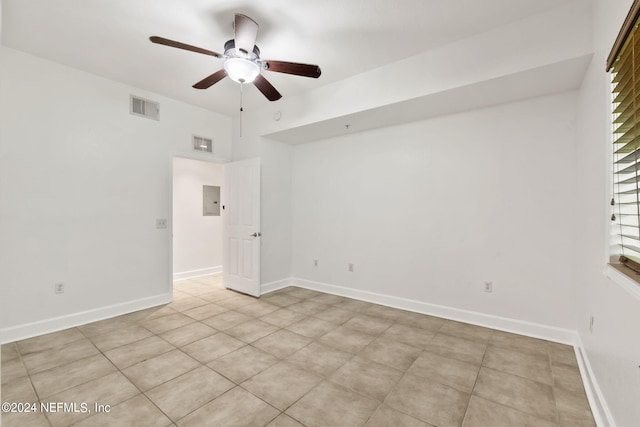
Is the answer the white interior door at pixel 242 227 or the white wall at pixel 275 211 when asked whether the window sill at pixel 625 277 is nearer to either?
the white interior door at pixel 242 227

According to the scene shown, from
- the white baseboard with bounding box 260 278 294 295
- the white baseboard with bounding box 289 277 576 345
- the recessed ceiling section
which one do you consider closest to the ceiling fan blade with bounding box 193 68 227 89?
the recessed ceiling section

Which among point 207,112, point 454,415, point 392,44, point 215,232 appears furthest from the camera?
point 215,232

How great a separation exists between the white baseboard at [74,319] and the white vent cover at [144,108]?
99.4 inches

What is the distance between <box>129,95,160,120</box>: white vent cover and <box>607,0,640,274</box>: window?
15.1 ft

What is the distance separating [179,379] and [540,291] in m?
3.56

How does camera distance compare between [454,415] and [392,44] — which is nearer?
[454,415]

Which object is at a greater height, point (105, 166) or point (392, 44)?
point (392, 44)

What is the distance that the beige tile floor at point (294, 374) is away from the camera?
177 centimetres

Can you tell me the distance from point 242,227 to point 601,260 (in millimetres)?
4145

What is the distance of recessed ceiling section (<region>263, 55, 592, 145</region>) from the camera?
7.95 ft

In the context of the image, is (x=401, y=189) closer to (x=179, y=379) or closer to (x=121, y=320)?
(x=179, y=379)

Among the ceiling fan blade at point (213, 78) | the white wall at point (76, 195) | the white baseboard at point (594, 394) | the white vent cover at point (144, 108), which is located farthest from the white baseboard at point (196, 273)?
the white baseboard at point (594, 394)

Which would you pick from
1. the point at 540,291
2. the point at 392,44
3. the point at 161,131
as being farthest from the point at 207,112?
the point at 540,291

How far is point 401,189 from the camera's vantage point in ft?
12.4
